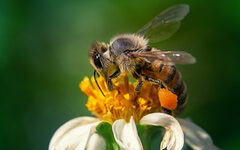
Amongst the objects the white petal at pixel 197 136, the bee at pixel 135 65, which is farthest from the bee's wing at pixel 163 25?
the white petal at pixel 197 136

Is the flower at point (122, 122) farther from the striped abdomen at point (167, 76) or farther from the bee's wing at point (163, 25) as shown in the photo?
the bee's wing at point (163, 25)

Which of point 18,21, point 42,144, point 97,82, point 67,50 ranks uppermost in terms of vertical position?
point 18,21

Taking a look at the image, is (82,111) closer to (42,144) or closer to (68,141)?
(42,144)

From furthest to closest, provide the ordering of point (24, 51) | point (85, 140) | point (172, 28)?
point (24, 51), point (172, 28), point (85, 140)

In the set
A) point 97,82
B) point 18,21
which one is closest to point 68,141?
point 97,82

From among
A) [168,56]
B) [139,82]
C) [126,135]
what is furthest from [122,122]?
[168,56]

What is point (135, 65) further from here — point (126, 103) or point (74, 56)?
point (74, 56)
